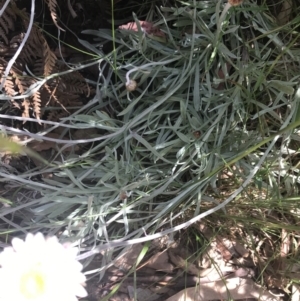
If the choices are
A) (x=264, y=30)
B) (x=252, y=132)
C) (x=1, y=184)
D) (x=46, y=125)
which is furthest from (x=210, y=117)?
(x=1, y=184)

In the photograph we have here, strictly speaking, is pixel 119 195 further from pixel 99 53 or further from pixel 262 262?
pixel 262 262

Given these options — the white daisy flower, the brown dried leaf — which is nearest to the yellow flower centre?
the white daisy flower

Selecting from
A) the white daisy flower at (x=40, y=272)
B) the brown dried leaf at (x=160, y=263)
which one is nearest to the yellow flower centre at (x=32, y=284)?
the white daisy flower at (x=40, y=272)

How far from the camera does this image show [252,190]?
3.14ft

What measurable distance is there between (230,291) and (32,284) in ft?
1.91

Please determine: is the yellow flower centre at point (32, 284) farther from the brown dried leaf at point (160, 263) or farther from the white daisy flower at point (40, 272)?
the brown dried leaf at point (160, 263)

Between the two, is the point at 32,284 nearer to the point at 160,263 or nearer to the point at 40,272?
the point at 40,272

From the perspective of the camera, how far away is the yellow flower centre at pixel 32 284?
568mm

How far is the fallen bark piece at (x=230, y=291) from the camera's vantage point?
1.02 metres

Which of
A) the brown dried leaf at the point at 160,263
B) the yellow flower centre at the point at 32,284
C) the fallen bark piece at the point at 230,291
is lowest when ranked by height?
the fallen bark piece at the point at 230,291

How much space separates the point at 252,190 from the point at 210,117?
18 cm

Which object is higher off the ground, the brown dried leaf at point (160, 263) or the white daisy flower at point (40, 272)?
the white daisy flower at point (40, 272)

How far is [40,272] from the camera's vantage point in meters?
0.57

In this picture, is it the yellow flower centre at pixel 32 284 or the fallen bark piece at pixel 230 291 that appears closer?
the yellow flower centre at pixel 32 284
